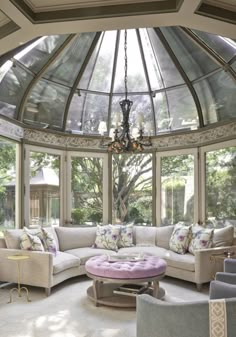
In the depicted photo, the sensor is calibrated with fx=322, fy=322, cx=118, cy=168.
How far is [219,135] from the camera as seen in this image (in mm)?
5762

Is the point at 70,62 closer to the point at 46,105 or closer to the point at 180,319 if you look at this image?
the point at 46,105

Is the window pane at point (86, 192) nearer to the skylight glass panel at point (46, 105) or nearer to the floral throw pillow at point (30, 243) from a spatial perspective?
the skylight glass panel at point (46, 105)

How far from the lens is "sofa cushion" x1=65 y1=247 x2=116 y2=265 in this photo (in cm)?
535

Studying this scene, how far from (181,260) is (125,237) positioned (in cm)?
132

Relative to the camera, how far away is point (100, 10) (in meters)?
2.39

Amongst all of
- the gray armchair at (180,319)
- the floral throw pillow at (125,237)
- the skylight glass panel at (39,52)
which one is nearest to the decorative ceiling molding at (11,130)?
the skylight glass panel at (39,52)

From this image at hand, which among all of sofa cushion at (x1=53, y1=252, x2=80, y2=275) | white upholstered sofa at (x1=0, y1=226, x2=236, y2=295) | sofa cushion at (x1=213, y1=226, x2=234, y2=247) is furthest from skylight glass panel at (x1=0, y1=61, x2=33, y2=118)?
sofa cushion at (x1=213, y1=226, x2=234, y2=247)

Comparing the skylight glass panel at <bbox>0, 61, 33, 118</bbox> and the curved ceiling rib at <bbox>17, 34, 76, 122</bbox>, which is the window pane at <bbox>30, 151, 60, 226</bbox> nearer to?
the curved ceiling rib at <bbox>17, 34, 76, 122</bbox>

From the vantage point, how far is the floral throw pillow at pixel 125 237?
6039mm

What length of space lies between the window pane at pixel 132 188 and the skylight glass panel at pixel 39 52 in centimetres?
244

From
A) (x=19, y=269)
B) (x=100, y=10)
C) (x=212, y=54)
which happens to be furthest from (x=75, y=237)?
(x=100, y=10)

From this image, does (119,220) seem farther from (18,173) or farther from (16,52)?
(16,52)

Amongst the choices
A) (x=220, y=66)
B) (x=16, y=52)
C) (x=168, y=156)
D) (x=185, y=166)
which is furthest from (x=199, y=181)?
(x=16, y=52)

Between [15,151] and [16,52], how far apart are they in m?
1.78
